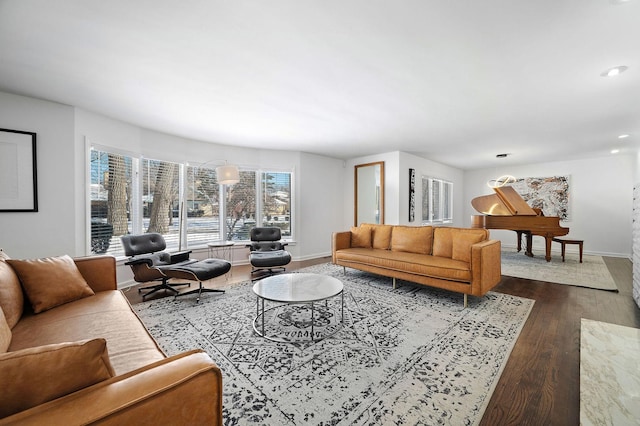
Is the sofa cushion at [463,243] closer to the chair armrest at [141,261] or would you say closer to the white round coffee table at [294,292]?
the white round coffee table at [294,292]

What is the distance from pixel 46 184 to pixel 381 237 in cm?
460

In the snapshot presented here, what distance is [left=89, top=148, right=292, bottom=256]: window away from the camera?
12.6 ft

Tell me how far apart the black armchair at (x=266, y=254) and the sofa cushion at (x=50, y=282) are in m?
2.24

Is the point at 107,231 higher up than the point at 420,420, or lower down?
higher up

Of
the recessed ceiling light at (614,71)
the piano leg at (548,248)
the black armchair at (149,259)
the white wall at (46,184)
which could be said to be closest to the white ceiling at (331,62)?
the recessed ceiling light at (614,71)

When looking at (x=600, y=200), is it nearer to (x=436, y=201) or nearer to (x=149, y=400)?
(x=436, y=201)

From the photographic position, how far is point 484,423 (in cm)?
144

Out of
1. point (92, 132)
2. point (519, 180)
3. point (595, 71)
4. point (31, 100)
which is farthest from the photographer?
point (519, 180)

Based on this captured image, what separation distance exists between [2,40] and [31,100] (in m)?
1.37

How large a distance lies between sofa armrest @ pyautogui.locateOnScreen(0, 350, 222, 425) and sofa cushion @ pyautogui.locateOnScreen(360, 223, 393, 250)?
3.82 m

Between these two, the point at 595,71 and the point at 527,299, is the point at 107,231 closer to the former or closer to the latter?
the point at 527,299

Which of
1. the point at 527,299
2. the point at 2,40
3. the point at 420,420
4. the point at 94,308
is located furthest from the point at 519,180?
the point at 2,40

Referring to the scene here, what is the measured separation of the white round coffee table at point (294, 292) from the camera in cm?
231

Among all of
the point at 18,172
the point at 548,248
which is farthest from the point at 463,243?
the point at 18,172
